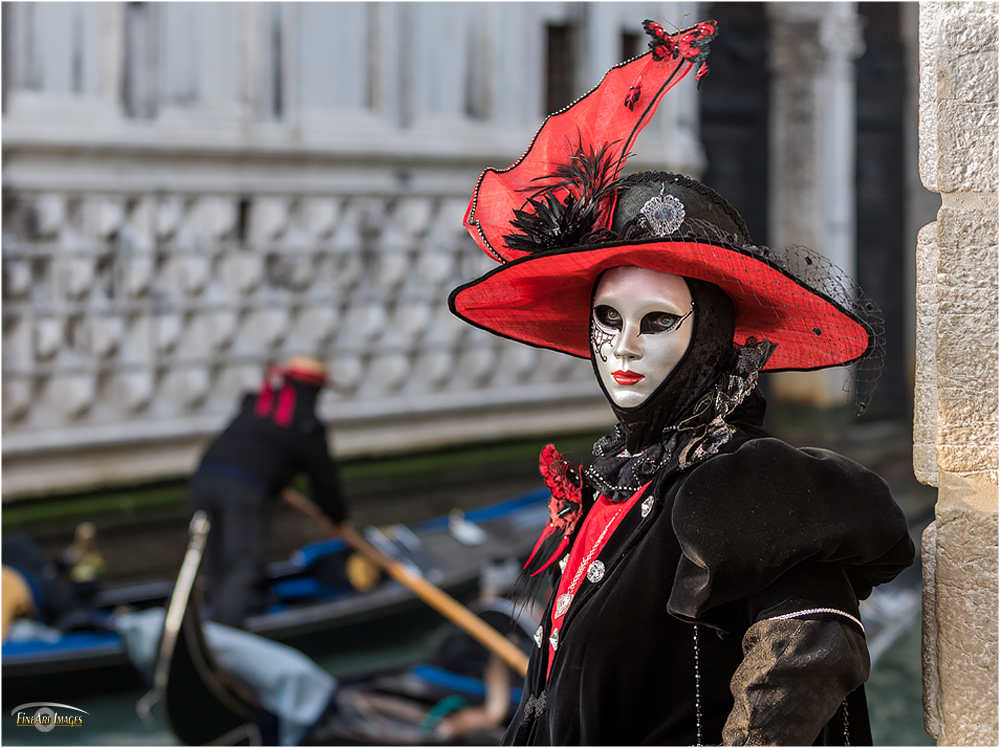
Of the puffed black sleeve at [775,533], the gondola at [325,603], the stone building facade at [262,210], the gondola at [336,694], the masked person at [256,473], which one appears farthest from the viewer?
the stone building facade at [262,210]

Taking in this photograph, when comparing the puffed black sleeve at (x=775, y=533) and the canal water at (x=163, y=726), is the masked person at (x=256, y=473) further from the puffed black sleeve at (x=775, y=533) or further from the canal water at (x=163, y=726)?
the puffed black sleeve at (x=775, y=533)

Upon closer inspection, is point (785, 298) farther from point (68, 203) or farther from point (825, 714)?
point (68, 203)

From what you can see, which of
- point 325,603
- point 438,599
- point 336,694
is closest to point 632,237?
point 336,694

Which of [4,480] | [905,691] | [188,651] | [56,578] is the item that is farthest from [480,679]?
[4,480]

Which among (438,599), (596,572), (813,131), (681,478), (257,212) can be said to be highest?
(813,131)

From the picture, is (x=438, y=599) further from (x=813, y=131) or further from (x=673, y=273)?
(x=813, y=131)

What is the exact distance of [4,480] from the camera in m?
5.36

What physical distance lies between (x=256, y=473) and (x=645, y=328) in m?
3.20

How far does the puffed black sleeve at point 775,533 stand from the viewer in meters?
0.93

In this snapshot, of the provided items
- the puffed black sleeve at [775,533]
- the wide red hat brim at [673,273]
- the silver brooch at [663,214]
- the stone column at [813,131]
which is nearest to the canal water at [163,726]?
the wide red hat brim at [673,273]

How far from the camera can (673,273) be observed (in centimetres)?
108

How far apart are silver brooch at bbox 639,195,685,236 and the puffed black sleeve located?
26 cm

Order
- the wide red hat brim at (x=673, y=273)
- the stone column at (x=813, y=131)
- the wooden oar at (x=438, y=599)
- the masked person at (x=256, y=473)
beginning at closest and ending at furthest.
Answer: the wide red hat brim at (x=673, y=273) < the wooden oar at (x=438, y=599) < the masked person at (x=256, y=473) < the stone column at (x=813, y=131)

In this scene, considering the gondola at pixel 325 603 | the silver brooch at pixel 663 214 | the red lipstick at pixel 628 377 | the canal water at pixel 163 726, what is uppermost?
the silver brooch at pixel 663 214
